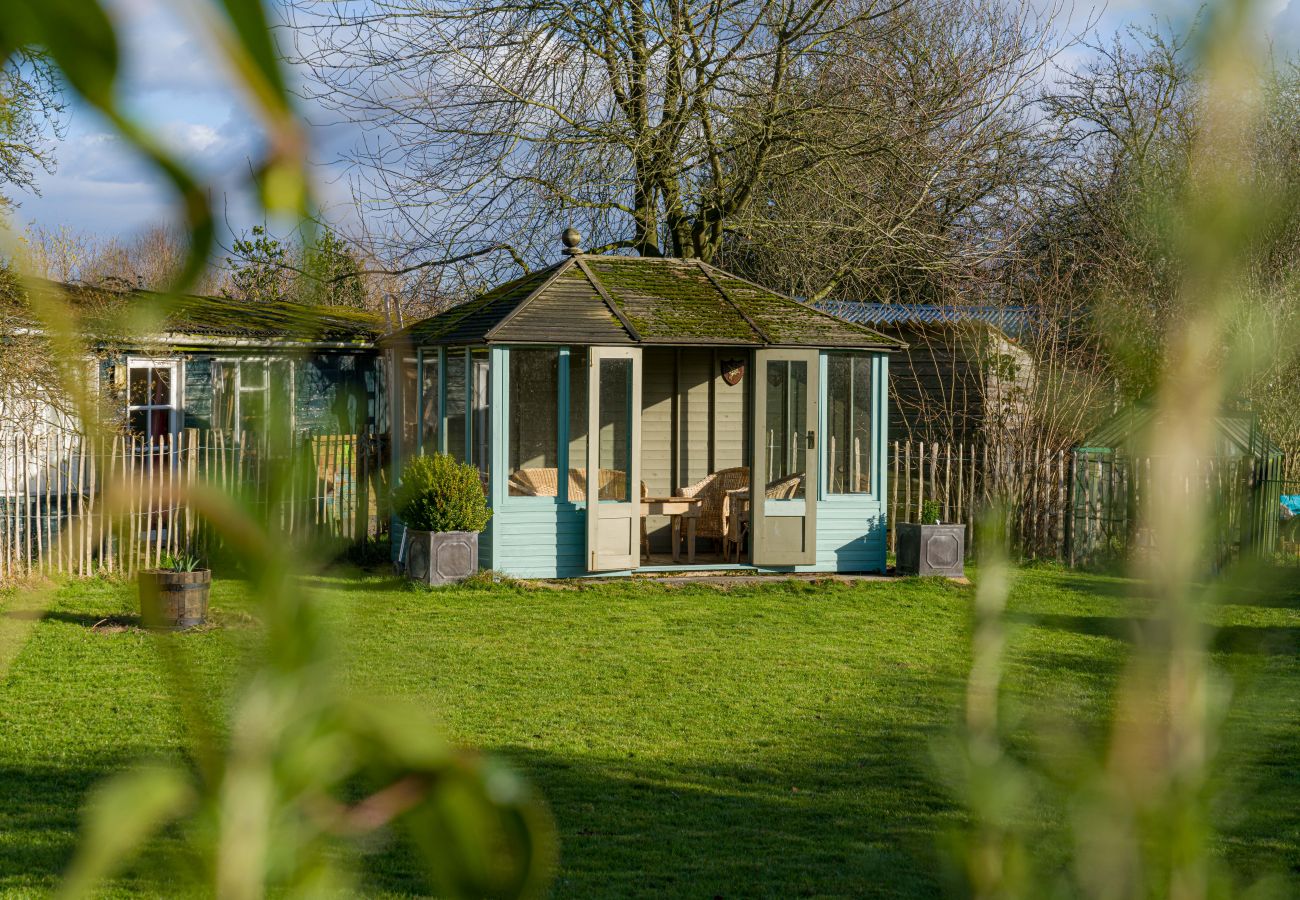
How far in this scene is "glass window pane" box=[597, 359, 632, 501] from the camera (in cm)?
1502

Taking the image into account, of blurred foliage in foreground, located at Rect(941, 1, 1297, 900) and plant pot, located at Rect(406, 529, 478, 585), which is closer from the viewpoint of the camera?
blurred foliage in foreground, located at Rect(941, 1, 1297, 900)

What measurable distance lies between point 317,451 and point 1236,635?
57 cm

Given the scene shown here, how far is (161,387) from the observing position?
58.7 feet

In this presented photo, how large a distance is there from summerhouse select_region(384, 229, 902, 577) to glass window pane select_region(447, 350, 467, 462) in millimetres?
20

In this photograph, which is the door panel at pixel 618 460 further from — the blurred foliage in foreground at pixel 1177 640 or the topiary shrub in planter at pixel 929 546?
the blurred foliage in foreground at pixel 1177 640

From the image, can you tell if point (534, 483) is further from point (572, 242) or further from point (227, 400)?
point (227, 400)

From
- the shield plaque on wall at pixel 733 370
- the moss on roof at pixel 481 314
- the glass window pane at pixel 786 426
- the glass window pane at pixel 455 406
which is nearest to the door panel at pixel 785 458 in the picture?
the glass window pane at pixel 786 426

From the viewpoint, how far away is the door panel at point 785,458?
49.8ft

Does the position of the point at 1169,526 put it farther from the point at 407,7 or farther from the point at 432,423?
the point at 407,7

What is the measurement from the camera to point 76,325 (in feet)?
1.15

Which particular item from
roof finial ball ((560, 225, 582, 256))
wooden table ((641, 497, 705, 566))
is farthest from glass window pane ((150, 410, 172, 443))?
wooden table ((641, 497, 705, 566))

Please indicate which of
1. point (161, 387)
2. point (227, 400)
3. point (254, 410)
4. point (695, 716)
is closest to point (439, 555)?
point (695, 716)

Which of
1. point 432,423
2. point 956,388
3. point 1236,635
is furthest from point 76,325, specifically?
point 956,388

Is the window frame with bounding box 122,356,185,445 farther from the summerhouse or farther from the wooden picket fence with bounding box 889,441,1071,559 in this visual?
the wooden picket fence with bounding box 889,441,1071,559
